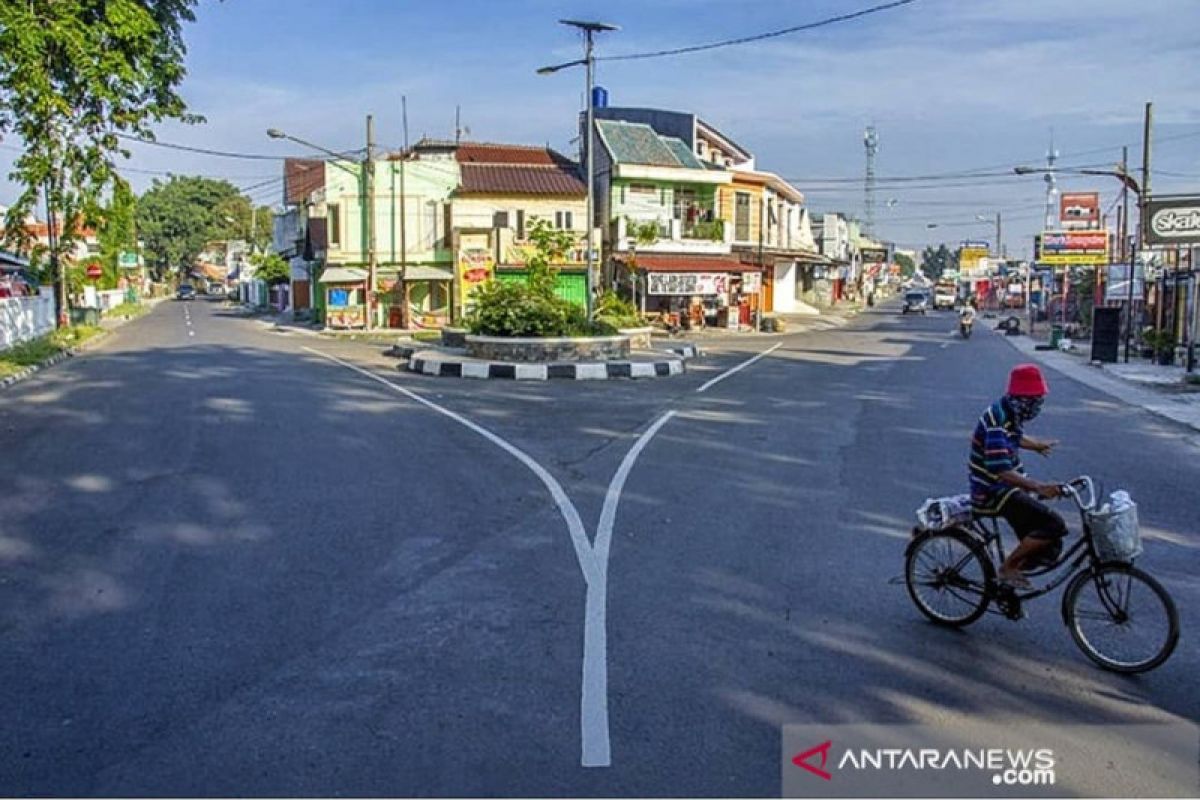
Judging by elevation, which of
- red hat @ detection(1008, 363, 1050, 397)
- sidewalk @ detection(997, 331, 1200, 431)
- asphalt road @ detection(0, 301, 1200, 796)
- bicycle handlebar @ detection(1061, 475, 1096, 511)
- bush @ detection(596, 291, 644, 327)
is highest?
red hat @ detection(1008, 363, 1050, 397)

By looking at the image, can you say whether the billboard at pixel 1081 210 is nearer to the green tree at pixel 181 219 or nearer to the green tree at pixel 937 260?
the green tree at pixel 181 219

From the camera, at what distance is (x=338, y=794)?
419cm

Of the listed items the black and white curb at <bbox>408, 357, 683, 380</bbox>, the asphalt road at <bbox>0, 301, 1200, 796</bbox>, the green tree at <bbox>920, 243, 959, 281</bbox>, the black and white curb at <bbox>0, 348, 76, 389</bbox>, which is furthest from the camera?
the green tree at <bbox>920, 243, 959, 281</bbox>

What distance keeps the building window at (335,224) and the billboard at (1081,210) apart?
3357 cm

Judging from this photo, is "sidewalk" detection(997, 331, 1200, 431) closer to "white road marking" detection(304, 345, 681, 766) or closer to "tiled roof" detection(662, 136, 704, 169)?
"white road marking" detection(304, 345, 681, 766)

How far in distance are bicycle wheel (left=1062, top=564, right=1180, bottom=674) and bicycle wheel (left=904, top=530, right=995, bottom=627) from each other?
0.51m

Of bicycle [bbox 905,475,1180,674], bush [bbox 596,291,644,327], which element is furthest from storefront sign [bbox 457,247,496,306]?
bicycle [bbox 905,475,1180,674]

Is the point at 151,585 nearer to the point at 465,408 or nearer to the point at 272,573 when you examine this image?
the point at 272,573

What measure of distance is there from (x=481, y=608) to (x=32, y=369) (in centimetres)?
2156

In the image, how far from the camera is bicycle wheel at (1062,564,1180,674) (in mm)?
5613

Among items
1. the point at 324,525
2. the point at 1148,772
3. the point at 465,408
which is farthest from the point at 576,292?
the point at 1148,772

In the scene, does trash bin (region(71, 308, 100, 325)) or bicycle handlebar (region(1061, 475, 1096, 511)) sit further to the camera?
trash bin (region(71, 308, 100, 325))

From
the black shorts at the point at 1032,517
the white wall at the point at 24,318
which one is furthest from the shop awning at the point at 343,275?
the black shorts at the point at 1032,517

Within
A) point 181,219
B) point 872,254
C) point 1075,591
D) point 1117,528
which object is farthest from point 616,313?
point 181,219
